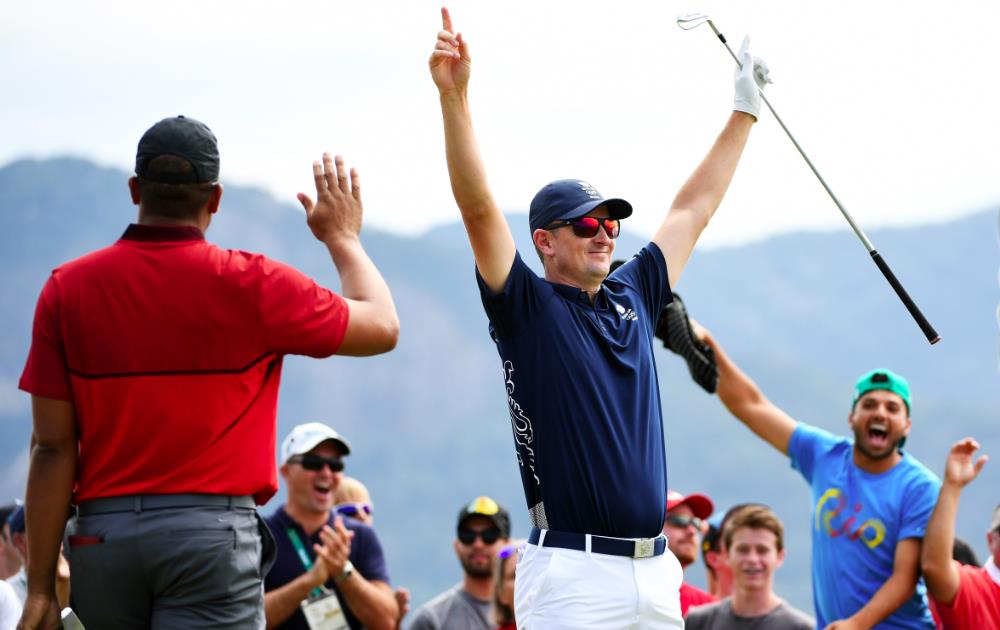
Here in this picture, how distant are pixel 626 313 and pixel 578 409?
0.48m

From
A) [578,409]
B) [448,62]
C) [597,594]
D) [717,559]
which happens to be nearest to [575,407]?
[578,409]

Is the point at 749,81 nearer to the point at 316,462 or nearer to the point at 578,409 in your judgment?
the point at 578,409

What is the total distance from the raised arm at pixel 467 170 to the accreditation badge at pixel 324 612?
2960 millimetres

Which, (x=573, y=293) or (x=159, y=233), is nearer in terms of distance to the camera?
(x=159, y=233)

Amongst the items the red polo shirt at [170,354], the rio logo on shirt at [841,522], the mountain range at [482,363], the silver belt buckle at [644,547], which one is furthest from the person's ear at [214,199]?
the mountain range at [482,363]

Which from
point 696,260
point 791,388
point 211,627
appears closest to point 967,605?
point 211,627

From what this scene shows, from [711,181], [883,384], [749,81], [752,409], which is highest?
[749,81]

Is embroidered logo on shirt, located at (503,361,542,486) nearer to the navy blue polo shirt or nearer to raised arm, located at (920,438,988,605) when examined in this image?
the navy blue polo shirt

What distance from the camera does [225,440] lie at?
404 centimetres

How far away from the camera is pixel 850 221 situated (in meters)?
5.66

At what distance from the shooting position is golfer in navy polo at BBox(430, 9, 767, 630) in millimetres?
4461

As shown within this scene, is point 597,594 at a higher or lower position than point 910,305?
lower

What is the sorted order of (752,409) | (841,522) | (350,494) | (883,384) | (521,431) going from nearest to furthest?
(521,431)
(841,522)
(883,384)
(752,409)
(350,494)

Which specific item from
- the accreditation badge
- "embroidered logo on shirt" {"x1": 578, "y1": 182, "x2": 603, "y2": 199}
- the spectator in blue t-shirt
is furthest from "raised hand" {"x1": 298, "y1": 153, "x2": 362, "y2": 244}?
the spectator in blue t-shirt
